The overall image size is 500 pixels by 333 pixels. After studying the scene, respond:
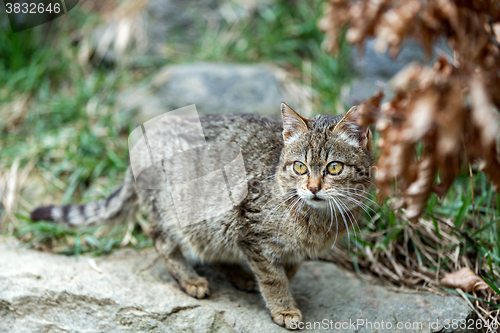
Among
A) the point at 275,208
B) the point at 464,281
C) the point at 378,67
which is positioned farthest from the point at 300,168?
the point at 378,67

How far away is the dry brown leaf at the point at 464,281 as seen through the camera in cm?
317

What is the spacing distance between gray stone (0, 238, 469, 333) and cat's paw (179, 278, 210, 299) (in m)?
0.05

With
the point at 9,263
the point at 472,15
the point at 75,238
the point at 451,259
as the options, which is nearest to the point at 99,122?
the point at 75,238

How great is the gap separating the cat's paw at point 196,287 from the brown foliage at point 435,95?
1800 millimetres

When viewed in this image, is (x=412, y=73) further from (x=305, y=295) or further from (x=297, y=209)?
(x=305, y=295)

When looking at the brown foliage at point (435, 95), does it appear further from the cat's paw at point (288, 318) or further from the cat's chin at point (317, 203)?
the cat's paw at point (288, 318)

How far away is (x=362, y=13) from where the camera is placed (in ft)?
6.38

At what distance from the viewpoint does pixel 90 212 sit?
145 inches

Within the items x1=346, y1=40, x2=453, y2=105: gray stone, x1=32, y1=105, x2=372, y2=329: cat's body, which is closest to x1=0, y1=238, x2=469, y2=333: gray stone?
x1=32, y1=105, x2=372, y2=329: cat's body

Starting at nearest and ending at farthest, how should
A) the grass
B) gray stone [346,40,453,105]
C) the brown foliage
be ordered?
1. the brown foliage
2. the grass
3. gray stone [346,40,453,105]

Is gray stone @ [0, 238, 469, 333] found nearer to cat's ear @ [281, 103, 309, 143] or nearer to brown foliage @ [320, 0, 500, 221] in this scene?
cat's ear @ [281, 103, 309, 143]

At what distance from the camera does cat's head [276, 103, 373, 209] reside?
109 inches

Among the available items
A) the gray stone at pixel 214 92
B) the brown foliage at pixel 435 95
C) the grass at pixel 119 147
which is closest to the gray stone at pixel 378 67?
the grass at pixel 119 147

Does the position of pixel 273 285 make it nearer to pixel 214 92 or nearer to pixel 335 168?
pixel 335 168
